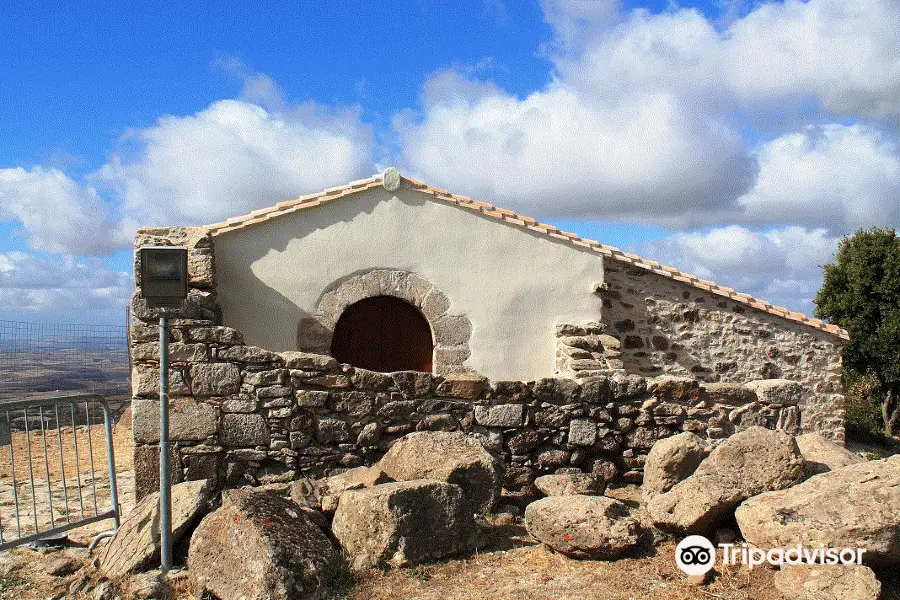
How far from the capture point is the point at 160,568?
16.7 ft

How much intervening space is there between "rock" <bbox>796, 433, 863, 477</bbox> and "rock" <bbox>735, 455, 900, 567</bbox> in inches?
35.3

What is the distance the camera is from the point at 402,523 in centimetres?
509

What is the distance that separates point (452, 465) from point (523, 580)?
1.04 metres

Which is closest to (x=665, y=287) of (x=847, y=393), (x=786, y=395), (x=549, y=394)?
(x=786, y=395)

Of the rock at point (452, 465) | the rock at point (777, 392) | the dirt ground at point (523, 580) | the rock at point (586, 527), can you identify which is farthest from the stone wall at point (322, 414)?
the rock at point (777, 392)

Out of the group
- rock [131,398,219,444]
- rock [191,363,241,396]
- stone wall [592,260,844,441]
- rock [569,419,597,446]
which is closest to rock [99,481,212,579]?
rock [131,398,219,444]

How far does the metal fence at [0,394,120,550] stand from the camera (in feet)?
18.8

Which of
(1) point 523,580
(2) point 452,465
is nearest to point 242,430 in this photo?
(2) point 452,465

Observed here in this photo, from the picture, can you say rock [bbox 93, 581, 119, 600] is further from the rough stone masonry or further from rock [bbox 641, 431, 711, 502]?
rock [bbox 641, 431, 711, 502]

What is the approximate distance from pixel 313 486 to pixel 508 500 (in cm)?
166

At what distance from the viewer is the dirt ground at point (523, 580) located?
4.71 m

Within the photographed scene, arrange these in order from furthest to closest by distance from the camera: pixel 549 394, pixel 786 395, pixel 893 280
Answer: pixel 893 280 → pixel 786 395 → pixel 549 394

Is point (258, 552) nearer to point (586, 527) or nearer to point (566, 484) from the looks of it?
point (586, 527)

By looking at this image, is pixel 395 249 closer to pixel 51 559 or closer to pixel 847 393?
pixel 51 559
